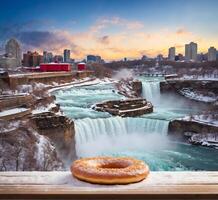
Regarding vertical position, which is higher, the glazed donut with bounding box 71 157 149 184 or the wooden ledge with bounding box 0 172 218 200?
the glazed donut with bounding box 71 157 149 184

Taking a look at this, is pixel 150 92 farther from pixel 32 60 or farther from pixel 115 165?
pixel 115 165

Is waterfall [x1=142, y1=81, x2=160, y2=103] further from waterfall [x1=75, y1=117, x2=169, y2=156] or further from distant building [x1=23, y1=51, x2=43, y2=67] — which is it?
waterfall [x1=75, y1=117, x2=169, y2=156]

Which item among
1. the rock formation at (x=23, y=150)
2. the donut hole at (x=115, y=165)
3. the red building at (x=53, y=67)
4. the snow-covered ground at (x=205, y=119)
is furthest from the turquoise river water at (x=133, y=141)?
the donut hole at (x=115, y=165)

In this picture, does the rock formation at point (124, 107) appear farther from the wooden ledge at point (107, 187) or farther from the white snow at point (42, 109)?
the wooden ledge at point (107, 187)

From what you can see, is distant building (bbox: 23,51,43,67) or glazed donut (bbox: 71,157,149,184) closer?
glazed donut (bbox: 71,157,149,184)

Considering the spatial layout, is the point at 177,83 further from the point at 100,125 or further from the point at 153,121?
the point at 100,125

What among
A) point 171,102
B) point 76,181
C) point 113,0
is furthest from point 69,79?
point 76,181

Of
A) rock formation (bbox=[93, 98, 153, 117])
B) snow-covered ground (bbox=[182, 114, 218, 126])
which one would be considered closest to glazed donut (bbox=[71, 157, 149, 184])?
rock formation (bbox=[93, 98, 153, 117])
